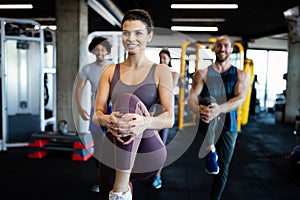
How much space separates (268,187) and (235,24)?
5777mm

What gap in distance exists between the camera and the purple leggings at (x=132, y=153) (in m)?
0.93

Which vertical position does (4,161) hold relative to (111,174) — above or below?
below

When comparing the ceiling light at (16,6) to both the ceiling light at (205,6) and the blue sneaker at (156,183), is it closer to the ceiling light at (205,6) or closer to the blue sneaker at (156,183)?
the ceiling light at (205,6)

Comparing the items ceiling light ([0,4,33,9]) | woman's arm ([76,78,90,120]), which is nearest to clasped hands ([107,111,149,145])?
woman's arm ([76,78,90,120])

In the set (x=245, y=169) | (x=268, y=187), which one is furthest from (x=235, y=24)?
(x=268, y=187)

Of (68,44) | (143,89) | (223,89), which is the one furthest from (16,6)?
(143,89)

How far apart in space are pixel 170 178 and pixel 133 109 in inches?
90.7

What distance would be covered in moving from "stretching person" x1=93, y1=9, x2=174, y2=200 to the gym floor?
1.58 m

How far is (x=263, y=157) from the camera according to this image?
400 cm

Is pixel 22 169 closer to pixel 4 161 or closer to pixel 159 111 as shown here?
pixel 4 161

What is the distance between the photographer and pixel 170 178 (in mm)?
3068

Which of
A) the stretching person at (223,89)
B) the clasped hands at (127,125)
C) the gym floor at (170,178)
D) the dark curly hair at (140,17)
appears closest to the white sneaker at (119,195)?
the clasped hands at (127,125)

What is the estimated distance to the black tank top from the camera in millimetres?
1013

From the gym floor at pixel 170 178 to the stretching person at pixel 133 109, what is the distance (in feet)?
5.20
